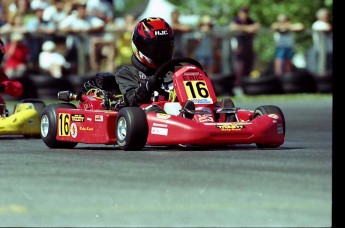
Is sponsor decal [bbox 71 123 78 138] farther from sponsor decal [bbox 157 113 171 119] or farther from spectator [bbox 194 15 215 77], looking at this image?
spectator [bbox 194 15 215 77]

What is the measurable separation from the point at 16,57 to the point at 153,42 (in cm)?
1064

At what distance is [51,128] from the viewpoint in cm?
1116

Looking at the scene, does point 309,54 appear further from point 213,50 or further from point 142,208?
point 142,208

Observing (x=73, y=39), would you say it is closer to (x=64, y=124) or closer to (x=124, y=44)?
(x=124, y=44)

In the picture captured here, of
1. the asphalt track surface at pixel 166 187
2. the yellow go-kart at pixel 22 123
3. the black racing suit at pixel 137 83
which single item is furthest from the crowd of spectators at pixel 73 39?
the asphalt track surface at pixel 166 187

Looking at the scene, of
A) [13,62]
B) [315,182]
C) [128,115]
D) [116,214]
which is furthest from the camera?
[13,62]

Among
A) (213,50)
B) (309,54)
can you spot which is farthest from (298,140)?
(309,54)

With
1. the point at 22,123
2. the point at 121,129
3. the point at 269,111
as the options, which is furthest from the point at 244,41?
the point at 121,129

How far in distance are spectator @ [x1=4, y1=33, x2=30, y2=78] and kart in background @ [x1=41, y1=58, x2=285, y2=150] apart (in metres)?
10.1

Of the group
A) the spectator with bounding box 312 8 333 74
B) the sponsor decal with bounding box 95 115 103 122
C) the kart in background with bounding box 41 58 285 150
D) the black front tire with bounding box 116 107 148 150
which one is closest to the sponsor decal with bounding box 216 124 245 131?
the kart in background with bounding box 41 58 285 150

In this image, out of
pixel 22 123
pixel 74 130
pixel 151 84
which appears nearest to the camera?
pixel 151 84

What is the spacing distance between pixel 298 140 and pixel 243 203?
18.2ft

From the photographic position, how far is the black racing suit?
35.7 ft

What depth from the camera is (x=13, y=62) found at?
21.5 meters
